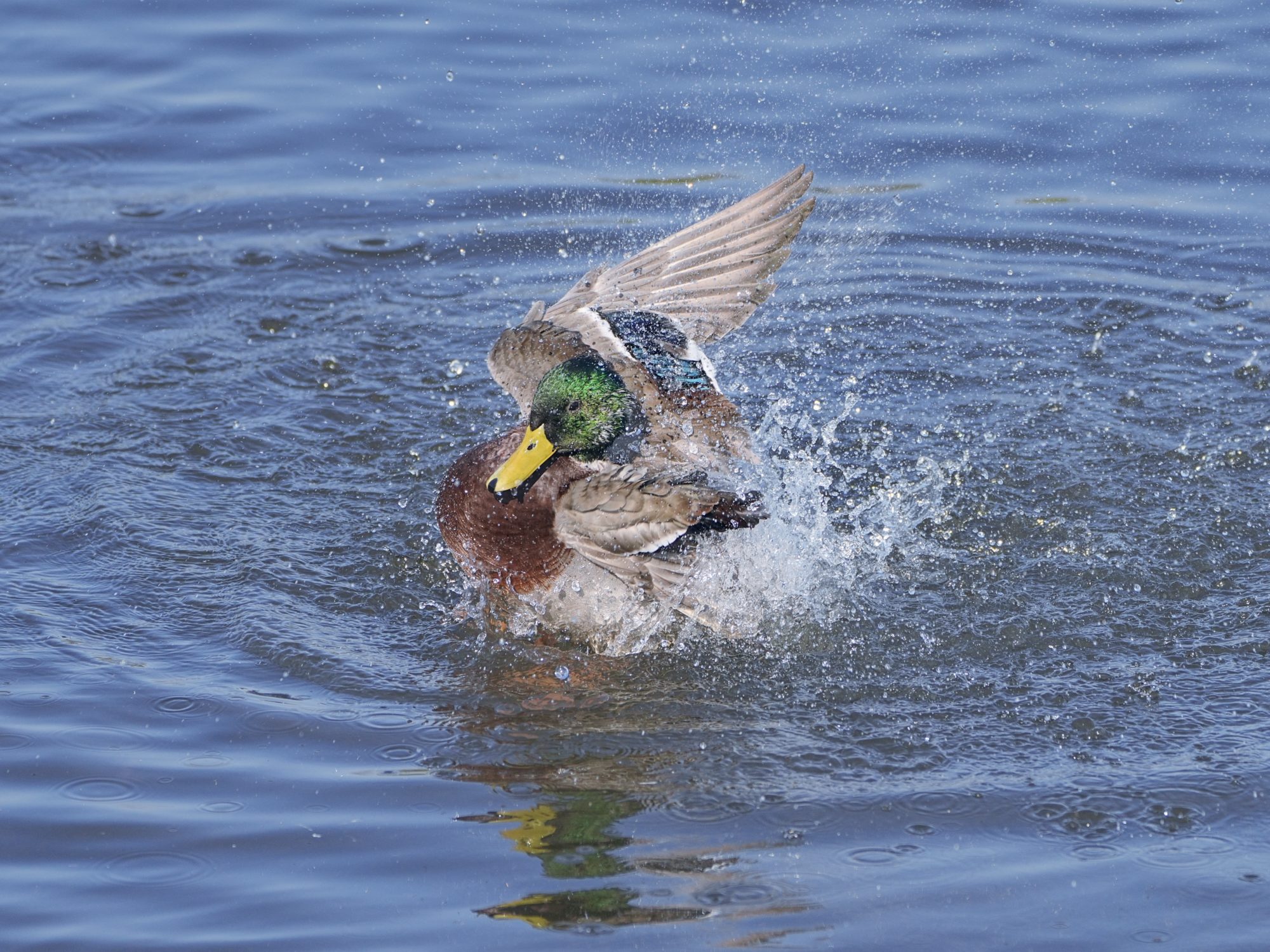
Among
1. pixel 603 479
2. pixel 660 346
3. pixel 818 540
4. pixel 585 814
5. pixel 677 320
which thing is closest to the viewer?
pixel 585 814

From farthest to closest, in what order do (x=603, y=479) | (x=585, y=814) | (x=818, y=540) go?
(x=818, y=540) < (x=603, y=479) < (x=585, y=814)

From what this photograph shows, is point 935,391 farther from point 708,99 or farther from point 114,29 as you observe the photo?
point 114,29

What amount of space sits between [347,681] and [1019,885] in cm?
212

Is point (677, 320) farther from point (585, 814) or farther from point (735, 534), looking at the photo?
point (585, 814)

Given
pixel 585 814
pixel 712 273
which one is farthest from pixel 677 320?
pixel 585 814

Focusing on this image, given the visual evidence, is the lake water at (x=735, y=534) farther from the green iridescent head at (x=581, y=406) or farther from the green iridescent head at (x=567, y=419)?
the green iridescent head at (x=581, y=406)

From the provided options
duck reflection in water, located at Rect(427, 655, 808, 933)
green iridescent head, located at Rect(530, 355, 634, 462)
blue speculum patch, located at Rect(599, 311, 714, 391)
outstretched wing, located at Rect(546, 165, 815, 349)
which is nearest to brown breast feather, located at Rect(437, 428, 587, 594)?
green iridescent head, located at Rect(530, 355, 634, 462)

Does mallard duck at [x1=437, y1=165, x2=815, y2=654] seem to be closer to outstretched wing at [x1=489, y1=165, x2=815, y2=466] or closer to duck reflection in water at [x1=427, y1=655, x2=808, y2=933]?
outstretched wing at [x1=489, y1=165, x2=815, y2=466]

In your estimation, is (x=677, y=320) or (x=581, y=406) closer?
(x=581, y=406)

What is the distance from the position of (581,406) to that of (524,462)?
26 cm

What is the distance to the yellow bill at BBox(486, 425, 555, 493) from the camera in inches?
201

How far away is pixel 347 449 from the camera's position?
6402 millimetres

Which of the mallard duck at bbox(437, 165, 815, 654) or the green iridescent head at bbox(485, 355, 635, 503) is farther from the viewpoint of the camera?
the green iridescent head at bbox(485, 355, 635, 503)

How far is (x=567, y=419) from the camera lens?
5176 mm
